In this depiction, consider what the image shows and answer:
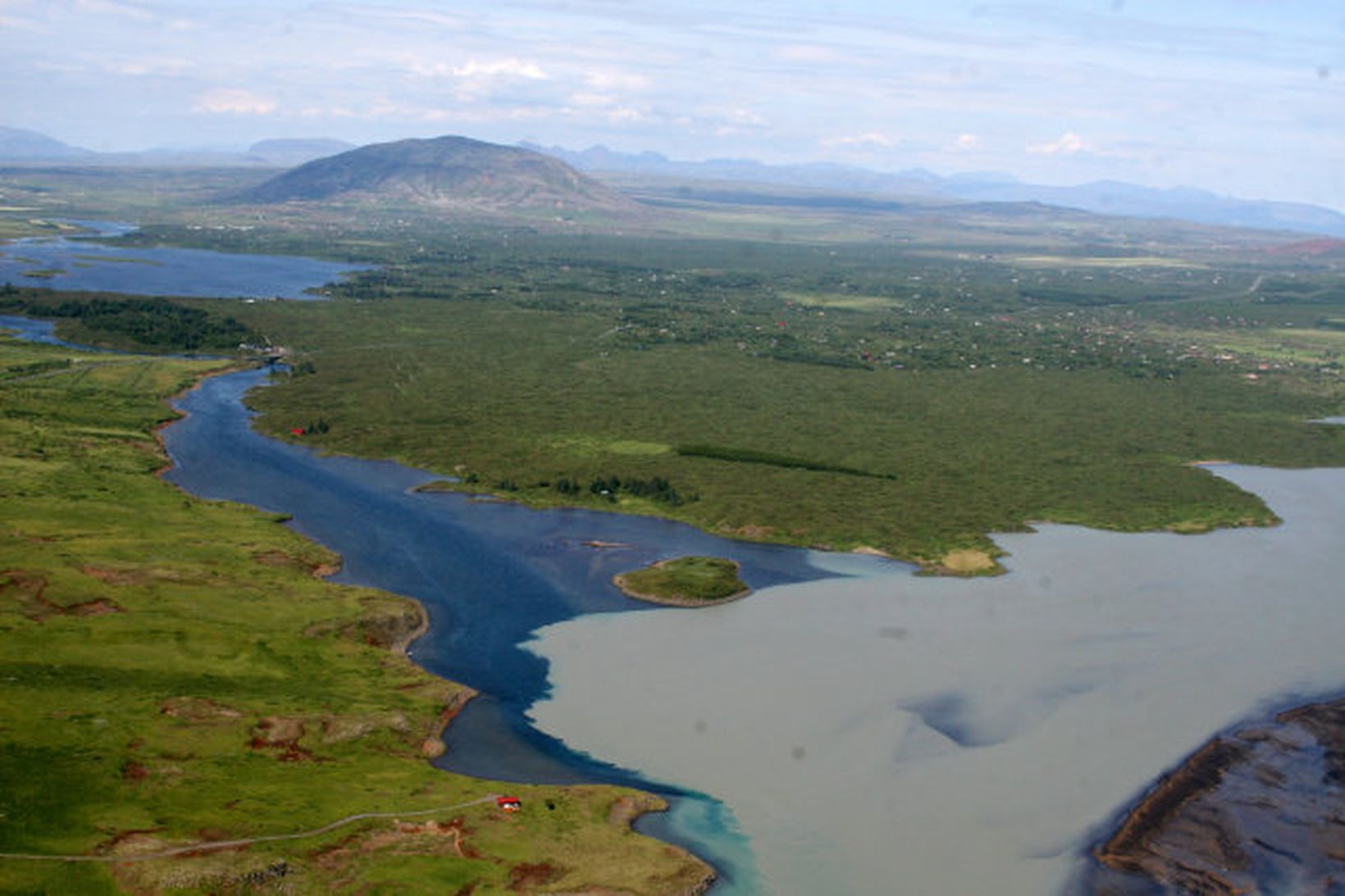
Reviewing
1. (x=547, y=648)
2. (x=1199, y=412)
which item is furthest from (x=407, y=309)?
(x=547, y=648)

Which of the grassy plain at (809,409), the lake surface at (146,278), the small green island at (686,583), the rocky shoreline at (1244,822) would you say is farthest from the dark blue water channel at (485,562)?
the lake surface at (146,278)

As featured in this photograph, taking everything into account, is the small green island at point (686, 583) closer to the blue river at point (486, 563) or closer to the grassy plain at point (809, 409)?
the blue river at point (486, 563)

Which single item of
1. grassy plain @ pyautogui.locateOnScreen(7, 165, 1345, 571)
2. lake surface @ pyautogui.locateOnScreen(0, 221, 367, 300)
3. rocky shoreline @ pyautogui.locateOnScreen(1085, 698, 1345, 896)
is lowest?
rocky shoreline @ pyautogui.locateOnScreen(1085, 698, 1345, 896)

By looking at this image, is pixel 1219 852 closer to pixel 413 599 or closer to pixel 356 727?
pixel 356 727

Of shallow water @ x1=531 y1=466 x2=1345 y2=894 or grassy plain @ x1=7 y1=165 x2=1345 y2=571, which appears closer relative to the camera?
shallow water @ x1=531 y1=466 x2=1345 y2=894

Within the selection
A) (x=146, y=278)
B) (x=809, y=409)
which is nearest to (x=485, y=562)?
(x=809, y=409)

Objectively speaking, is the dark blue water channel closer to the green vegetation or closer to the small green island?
the small green island

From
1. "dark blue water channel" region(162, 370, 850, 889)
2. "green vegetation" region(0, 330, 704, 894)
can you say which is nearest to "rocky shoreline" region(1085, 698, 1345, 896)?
"dark blue water channel" region(162, 370, 850, 889)
